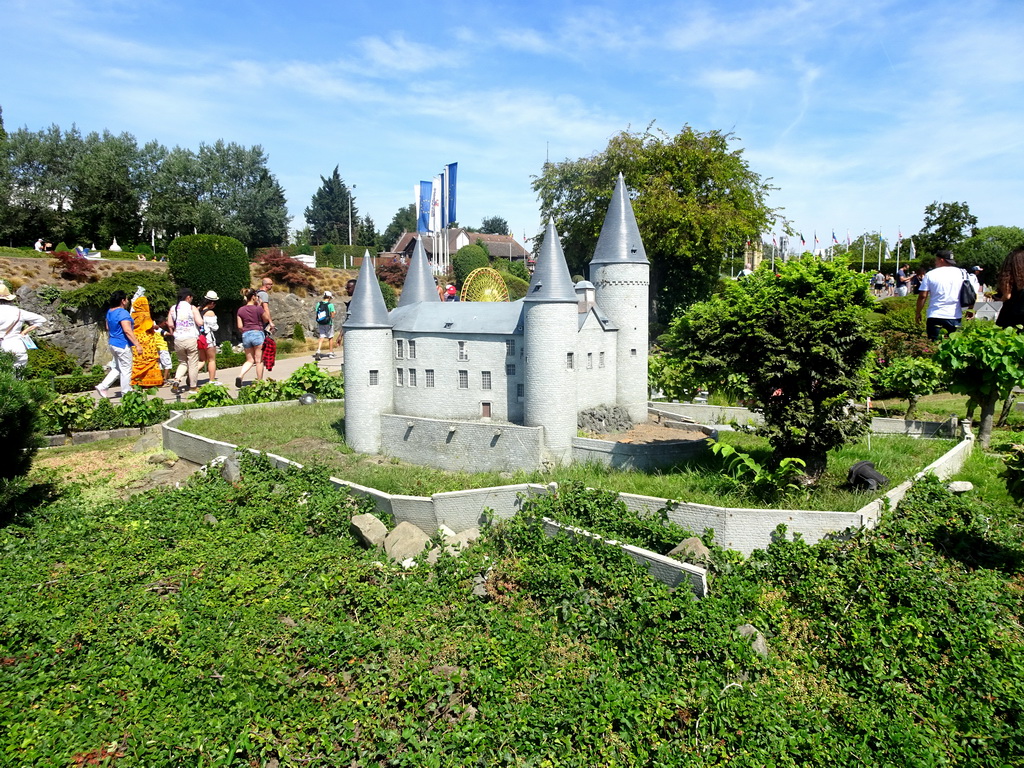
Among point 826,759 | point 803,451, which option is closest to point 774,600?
point 826,759

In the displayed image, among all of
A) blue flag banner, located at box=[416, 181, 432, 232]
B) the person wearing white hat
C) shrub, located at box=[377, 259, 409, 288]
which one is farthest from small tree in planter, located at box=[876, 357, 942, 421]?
shrub, located at box=[377, 259, 409, 288]

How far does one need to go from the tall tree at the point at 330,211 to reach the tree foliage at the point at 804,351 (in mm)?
97174

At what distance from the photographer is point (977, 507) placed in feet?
38.0

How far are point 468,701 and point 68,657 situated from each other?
5.40m

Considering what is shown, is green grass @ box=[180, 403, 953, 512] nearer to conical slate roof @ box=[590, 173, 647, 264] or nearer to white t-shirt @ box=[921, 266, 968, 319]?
white t-shirt @ box=[921, 266, 968, 319]

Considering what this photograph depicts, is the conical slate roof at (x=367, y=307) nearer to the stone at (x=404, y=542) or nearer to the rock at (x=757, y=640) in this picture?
the stone at (x=404, y=542)

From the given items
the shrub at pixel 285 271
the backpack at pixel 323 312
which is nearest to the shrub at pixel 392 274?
the shrub at pixel 285 271

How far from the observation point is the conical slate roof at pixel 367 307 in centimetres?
2009

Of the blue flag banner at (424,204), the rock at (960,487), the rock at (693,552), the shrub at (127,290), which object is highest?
the blue flag banner at (424,204)

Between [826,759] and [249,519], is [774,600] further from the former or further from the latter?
[249,519]

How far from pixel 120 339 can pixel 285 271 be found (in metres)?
26.0

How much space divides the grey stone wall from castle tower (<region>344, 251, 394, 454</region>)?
461 millimetres

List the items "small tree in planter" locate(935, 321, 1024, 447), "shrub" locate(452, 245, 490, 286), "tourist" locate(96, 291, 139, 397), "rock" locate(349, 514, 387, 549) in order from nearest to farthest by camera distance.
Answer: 1. "rock" locate(349, 514, 387, 549)
2. "small tree in planter" locate(935, 321, 1024, 447)
3. "tourist" locate(96, 291, 139, 397)
4. "shrub" locate(452, 245, 490, 286)

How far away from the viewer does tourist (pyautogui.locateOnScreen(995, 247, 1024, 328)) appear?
522 inches
